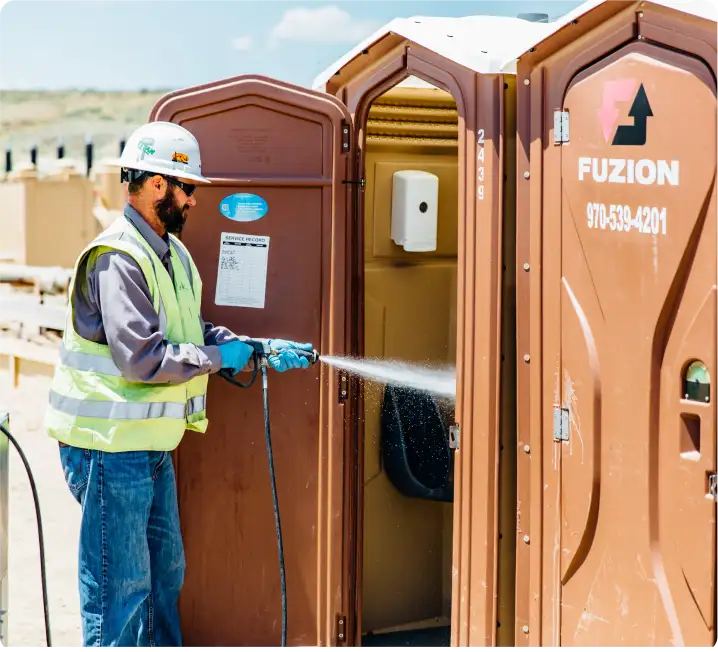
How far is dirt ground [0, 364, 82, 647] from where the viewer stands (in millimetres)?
5727

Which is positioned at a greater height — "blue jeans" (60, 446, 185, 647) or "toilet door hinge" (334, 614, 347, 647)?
"blue jeans" (60, 446, 185, 647)

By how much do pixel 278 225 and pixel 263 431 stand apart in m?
0.86

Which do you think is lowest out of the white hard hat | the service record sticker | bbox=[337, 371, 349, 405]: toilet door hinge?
bbox=[337, 371, 349, 405]: toilet door hinge

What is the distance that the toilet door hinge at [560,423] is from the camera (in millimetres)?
3947

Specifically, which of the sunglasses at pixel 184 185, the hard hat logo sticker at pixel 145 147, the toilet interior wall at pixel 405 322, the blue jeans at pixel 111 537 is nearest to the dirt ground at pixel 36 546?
the blue jeans at pixel 111 537

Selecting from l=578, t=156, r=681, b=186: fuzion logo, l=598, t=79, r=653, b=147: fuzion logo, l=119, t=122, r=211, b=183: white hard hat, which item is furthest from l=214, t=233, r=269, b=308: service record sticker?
l=598, t=79, r=653, b=147: fuzion logo

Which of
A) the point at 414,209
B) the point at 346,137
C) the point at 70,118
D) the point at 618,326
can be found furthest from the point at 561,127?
the point at 70,118

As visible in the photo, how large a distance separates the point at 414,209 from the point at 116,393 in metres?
1.67

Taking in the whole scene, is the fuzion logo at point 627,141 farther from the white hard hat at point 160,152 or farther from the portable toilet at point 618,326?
the white hard hat at point 160,152

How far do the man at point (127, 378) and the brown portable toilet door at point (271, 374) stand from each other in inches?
15.1

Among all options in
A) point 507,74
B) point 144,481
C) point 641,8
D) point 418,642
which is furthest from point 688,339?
point 418,642

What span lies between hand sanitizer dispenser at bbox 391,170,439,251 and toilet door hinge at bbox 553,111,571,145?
1.31 metres

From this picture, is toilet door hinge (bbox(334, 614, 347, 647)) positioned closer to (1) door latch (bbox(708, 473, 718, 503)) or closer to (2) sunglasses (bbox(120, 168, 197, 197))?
(2) sunglasses (bbox(120, 168, 197, 197))

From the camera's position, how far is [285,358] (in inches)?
177
